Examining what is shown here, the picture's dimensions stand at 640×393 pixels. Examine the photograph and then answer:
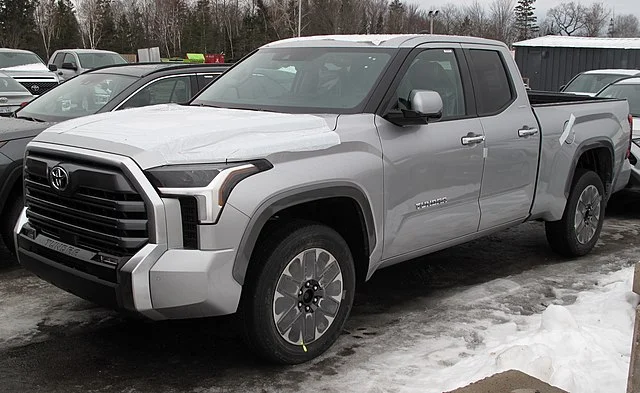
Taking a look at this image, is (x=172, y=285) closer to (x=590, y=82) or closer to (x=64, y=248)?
(x=64, y=248)

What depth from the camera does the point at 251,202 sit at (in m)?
3.50

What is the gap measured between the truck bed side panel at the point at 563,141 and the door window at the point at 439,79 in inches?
37.7

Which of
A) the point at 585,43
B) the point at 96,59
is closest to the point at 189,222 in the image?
the point at 96,59

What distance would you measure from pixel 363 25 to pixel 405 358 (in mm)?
62096

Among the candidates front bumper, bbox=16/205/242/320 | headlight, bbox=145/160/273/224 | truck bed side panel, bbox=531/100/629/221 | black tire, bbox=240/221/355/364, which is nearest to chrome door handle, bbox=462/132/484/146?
truck bed side panel, bbox=531/100/629/221

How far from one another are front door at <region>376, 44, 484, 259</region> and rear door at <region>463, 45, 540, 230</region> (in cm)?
13

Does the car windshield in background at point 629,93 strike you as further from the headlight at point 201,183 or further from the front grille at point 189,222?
the front grille at point 189,222

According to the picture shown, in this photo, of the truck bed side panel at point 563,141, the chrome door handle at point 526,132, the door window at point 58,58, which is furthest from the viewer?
the door window at point 58,58

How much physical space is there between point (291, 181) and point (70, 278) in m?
1.27

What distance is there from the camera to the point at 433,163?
15.0ft

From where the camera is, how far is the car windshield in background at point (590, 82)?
1270 centimetres

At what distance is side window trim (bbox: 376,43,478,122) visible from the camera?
4453 mm

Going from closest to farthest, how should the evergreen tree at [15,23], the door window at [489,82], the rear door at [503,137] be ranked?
the rear door at [503,137] → the door window at [489,82] → the evergreen tree at [15,23]

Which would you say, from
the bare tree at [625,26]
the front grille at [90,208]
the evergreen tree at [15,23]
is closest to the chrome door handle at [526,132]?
the front grille at [90,208]
